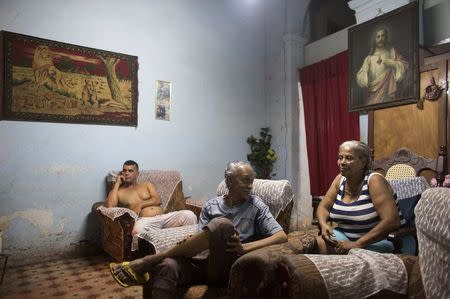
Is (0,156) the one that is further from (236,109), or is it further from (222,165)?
(236,109)

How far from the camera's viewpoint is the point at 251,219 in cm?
192

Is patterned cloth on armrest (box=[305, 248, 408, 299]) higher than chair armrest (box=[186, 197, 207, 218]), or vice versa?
patterned cloth on armrest (box=[305, 248, 408, 299])

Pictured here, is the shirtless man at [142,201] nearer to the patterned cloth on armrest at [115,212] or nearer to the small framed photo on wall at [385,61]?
the patterned cloth on armrest at [115,212]

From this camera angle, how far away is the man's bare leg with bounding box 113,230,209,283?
168cm

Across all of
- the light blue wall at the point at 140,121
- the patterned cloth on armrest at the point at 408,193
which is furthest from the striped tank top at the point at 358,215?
the light blue wall at the point at 140,121

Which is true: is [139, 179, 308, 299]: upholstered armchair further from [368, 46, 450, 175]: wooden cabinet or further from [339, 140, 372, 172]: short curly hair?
[368, 46, 450, 175]: wooden cabinet

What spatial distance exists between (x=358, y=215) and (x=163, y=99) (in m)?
2.98

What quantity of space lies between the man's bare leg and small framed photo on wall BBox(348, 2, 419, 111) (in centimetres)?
260

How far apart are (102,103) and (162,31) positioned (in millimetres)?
1247

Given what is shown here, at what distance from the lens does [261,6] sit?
5.14 m

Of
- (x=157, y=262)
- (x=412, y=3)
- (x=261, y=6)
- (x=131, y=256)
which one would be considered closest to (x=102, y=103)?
(x=131, y=256)

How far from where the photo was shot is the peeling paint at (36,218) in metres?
3.20

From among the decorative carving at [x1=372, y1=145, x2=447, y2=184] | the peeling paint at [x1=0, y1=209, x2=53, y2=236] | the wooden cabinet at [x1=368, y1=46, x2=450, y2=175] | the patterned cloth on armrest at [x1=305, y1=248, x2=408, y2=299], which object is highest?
the wooden cabinet at [x1=368, y1=46, x2=450, y2=175]

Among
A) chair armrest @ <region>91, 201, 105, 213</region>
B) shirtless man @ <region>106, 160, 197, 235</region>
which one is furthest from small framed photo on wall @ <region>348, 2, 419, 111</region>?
chair armrest @ <region>91, 201, 105, 213</region>
